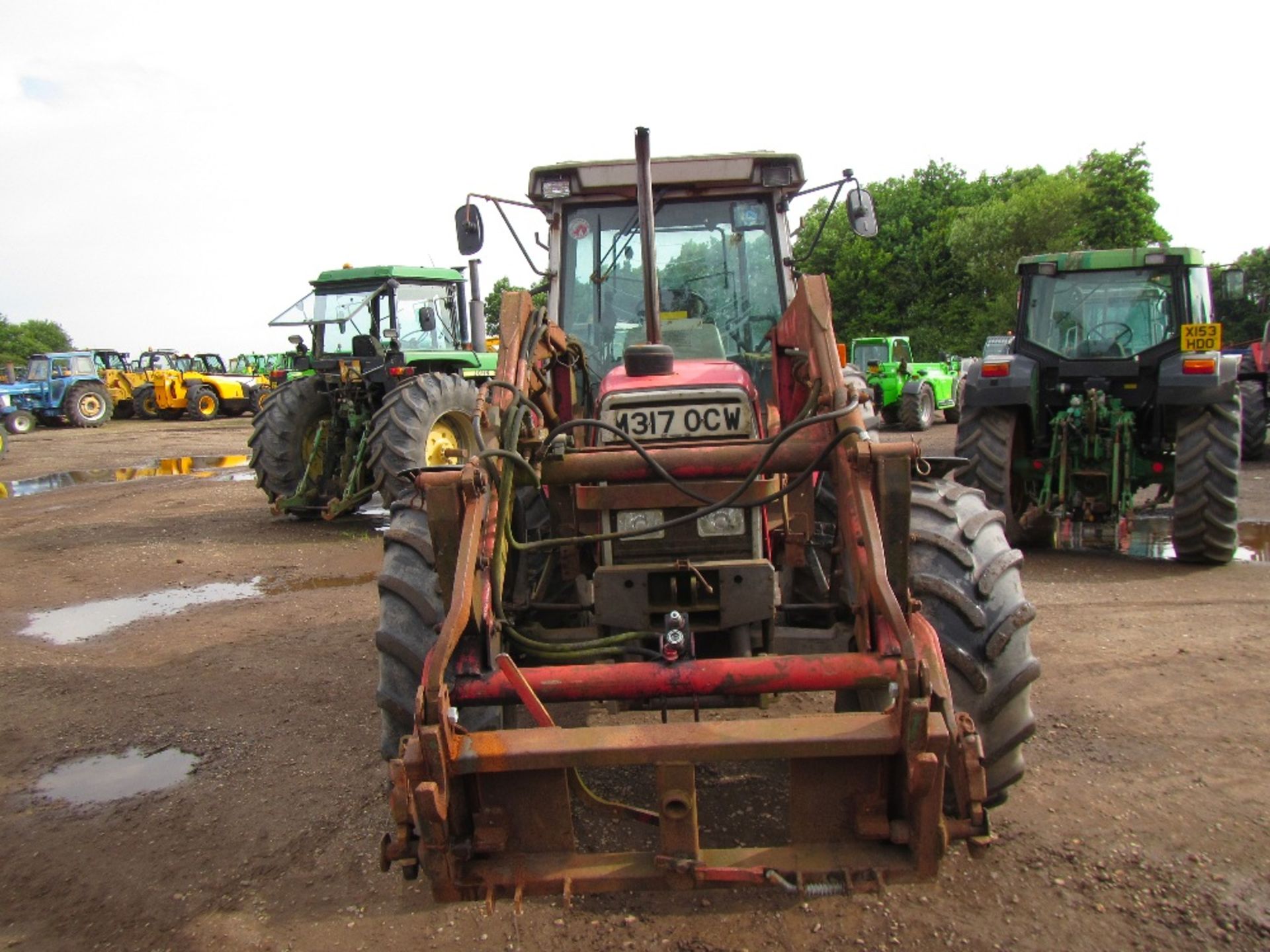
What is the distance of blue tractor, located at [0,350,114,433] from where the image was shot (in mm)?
26031

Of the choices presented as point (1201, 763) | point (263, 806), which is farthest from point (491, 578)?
point (1201, 763)

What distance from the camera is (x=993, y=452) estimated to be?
25.2ft

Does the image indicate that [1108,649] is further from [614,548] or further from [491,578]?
[491,578]

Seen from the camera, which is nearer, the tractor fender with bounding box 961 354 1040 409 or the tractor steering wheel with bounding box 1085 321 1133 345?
the tractor fender with bounding box 961 354 1040 409

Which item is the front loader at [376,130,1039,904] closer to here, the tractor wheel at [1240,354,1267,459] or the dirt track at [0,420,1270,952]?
the dirt track at [0,420,1270,952]

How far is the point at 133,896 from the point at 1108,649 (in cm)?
468

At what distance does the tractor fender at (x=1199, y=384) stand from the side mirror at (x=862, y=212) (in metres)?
3.52

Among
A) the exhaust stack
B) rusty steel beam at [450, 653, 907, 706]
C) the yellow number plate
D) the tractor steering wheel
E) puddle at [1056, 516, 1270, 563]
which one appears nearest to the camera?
rusty steel beam at [450, 653, 907, 706]

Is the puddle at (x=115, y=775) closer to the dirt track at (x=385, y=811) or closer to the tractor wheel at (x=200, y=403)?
the dirt track at (x=385, y=811)

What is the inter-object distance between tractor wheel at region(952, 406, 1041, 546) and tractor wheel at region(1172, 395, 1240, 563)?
117 cm

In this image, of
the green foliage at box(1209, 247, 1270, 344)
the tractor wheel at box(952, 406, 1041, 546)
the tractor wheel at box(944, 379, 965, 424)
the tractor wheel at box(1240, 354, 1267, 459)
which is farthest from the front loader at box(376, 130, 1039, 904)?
the green foliage at box(1209, 247, 1270, 344)

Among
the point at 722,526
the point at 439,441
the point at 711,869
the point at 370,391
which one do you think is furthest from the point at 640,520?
the point at 370,391

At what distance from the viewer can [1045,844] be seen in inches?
127

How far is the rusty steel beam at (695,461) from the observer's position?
10.9 ft
